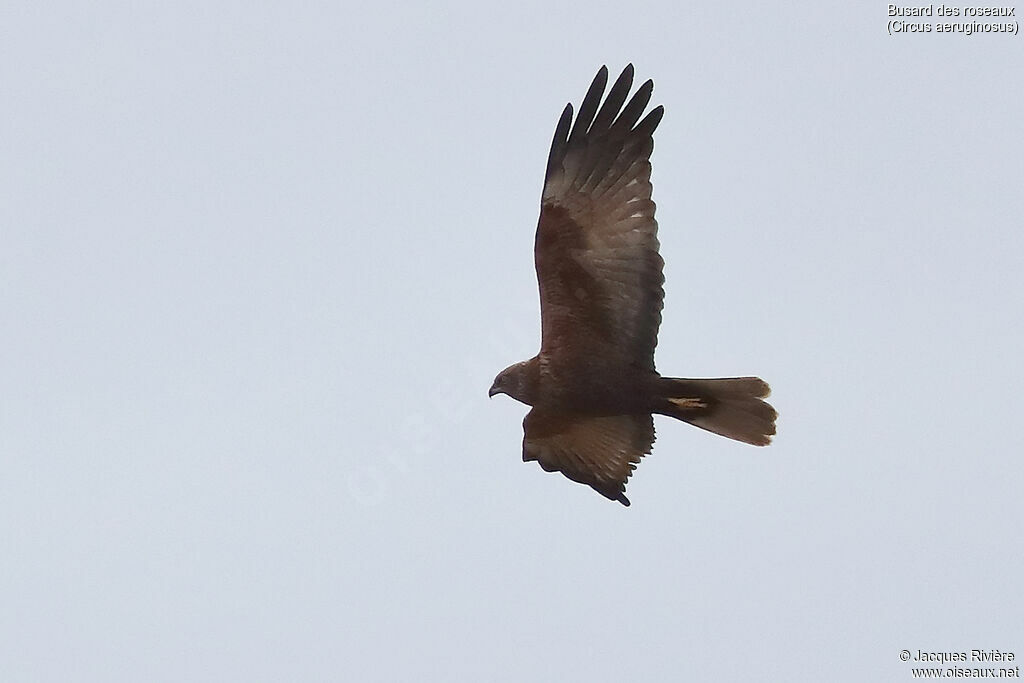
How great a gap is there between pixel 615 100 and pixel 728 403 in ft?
8.43

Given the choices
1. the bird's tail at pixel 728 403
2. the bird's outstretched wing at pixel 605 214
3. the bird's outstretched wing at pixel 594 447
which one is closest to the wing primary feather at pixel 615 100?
the bird's outstretched wing at pixel 605 214

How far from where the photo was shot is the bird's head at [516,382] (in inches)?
701

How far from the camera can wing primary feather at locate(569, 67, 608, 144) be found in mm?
17047

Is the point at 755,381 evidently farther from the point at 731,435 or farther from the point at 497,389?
the point at 497,389

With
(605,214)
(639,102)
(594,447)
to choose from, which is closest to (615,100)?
(639,102)

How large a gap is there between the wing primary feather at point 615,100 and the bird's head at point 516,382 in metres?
2.09

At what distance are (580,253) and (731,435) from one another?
192 cm

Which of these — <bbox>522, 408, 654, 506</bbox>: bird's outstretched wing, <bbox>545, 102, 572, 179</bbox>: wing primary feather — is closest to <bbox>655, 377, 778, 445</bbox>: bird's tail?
<bbox>522, 408, 654, 506</bbox>: bird's outstretched wing

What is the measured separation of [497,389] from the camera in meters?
18.0

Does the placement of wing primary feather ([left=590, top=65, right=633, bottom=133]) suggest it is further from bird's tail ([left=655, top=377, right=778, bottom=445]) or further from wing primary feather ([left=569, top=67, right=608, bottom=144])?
bird's tail ([left=655, top=377, right=778, bottom=445])

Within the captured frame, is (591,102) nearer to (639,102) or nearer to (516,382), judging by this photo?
(639,102)

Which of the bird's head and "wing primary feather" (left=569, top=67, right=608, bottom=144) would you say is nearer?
"wing primary feather" (left=569, top=67, right=608, bottom=144)

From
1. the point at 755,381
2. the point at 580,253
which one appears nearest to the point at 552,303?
the point at 580,253

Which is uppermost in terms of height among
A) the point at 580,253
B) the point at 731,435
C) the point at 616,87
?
the point at 616,87
